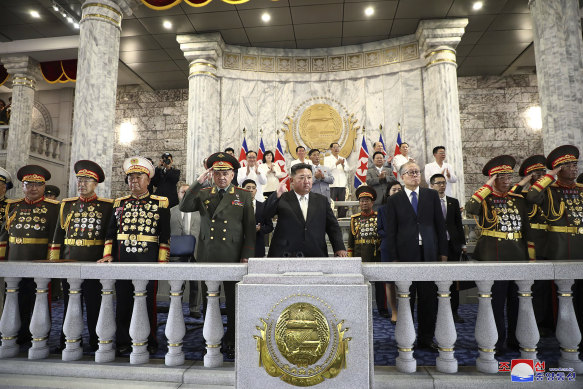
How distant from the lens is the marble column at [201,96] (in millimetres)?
9891

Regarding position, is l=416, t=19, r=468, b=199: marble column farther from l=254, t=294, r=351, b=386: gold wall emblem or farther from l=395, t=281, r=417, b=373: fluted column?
l=254, t=294, r=351, b=386: gold wall emblem

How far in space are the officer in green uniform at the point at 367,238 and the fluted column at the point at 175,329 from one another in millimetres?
2888

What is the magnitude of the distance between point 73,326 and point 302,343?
5.52 feet

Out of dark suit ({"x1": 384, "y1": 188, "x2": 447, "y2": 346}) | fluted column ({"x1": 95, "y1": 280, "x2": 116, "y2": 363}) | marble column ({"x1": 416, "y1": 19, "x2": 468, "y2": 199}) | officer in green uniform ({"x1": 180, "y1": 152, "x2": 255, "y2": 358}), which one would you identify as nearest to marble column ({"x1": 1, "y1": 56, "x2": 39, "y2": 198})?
officer in green uniform ({"x1": 180, "y1": 152, "x2": 255, "y2": 358})

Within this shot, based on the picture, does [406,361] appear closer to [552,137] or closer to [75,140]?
[552,137]

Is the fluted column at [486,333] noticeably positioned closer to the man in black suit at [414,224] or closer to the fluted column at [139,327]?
the man in black suit at [414,224]

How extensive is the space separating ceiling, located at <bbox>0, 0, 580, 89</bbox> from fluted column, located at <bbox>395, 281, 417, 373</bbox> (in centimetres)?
846

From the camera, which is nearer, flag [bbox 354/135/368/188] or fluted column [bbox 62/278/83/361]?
fluted column [bbox 62/278/83/361]

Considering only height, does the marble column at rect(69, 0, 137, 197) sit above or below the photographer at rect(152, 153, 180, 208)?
above

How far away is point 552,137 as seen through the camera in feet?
19.9

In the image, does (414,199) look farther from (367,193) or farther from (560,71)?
(560,71)

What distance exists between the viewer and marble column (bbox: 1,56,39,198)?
11.2m

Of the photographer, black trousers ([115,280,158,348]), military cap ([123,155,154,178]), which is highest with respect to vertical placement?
the photographer

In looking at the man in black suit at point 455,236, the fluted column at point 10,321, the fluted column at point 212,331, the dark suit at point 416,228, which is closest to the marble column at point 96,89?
the fluted column at point 10,321
